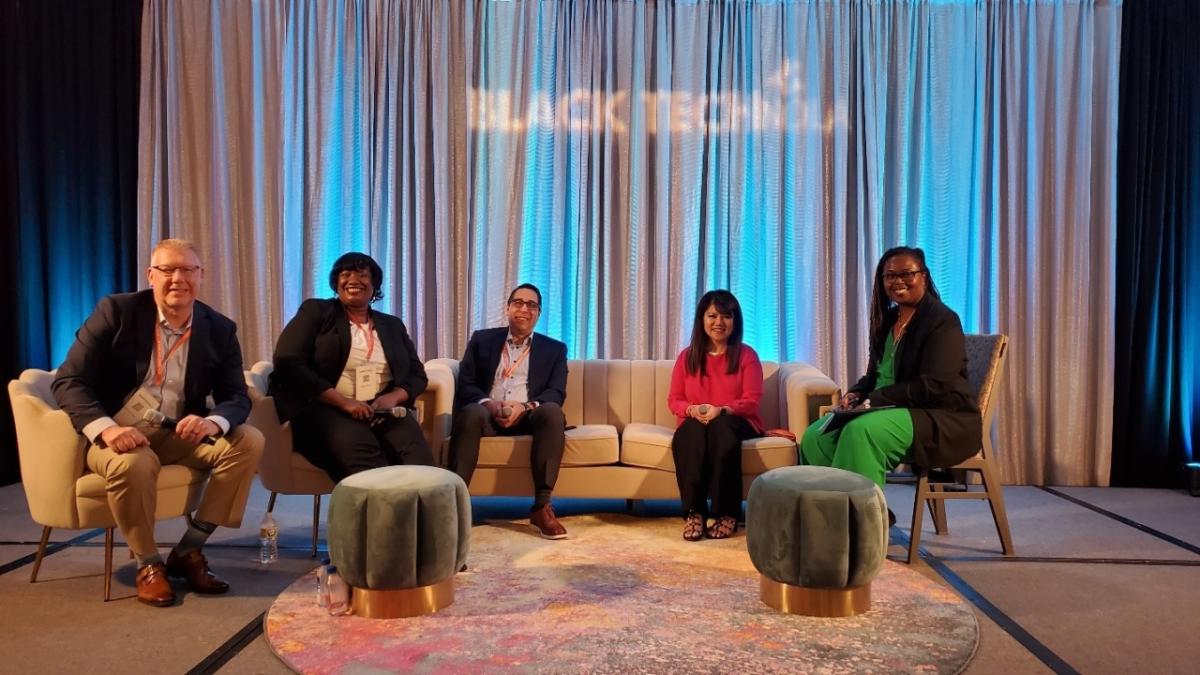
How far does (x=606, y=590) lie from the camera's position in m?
2.99

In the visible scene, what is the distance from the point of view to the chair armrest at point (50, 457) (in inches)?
112

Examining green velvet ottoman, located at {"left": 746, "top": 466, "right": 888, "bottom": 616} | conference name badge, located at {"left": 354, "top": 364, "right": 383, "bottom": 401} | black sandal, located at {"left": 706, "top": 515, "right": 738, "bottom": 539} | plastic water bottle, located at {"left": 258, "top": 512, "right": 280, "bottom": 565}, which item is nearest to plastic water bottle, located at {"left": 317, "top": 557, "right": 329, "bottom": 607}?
plastic water bottle, located at {"left": 258, "top": 512, "right": 280, "bottom": 565}

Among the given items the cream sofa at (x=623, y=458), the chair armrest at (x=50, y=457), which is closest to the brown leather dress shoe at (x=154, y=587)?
the chair armrest at (x=50, y=457)

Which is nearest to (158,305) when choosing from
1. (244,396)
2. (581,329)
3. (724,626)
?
(244,396)

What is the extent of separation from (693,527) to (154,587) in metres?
2.07

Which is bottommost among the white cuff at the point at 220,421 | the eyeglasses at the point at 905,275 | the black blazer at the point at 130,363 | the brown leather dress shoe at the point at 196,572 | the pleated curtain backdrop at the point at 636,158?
the brown leather dress shoe at the point at 196,572

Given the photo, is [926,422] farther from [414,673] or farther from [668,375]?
[414,673]

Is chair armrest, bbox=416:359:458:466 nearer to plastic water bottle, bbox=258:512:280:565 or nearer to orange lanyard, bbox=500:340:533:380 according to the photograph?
orange lanyard, bbox=500:340:533:380

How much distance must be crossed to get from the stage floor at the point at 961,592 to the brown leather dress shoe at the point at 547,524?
0.46 m

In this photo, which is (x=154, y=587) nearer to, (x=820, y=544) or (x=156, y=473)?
(x=156, y=473)

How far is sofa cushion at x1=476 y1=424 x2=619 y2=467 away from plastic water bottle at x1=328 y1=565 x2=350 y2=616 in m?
1.26

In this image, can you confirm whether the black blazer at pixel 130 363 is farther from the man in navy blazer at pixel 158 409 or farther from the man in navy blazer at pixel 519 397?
the man in navy blazer at pixel 519 397

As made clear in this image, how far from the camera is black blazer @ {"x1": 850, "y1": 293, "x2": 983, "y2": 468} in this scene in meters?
3.45

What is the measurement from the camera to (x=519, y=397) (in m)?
4.20
